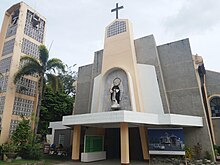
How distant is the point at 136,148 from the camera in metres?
16.2

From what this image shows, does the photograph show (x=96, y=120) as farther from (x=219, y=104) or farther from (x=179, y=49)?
(x=219, y=104)

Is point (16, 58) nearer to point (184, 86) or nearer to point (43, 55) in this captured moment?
point (43, 55)

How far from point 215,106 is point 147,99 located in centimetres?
613

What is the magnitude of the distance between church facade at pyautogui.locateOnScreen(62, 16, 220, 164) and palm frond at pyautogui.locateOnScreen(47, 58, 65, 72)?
11.6 ft

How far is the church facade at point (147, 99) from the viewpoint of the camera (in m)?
13.3

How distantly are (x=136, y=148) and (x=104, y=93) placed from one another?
5.37 meters

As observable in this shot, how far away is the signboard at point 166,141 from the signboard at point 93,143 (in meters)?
4.30

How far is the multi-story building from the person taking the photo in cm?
1478

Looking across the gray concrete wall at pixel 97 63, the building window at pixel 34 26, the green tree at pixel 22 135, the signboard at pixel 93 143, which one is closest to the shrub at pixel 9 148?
the green tree at pixel 22 135

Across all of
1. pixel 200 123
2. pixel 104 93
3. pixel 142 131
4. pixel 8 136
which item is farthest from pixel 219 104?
pixel 8 136

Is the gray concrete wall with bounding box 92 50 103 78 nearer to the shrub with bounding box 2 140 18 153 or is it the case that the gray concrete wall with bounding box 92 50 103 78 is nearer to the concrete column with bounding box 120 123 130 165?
the concrete column with bounding box 120 123 130 165

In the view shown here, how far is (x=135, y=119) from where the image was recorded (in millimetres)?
11703

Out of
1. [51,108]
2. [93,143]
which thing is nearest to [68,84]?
[51,108]

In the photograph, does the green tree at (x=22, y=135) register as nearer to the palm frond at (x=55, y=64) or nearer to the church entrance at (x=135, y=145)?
the palm frond at (x=55, y=64)
